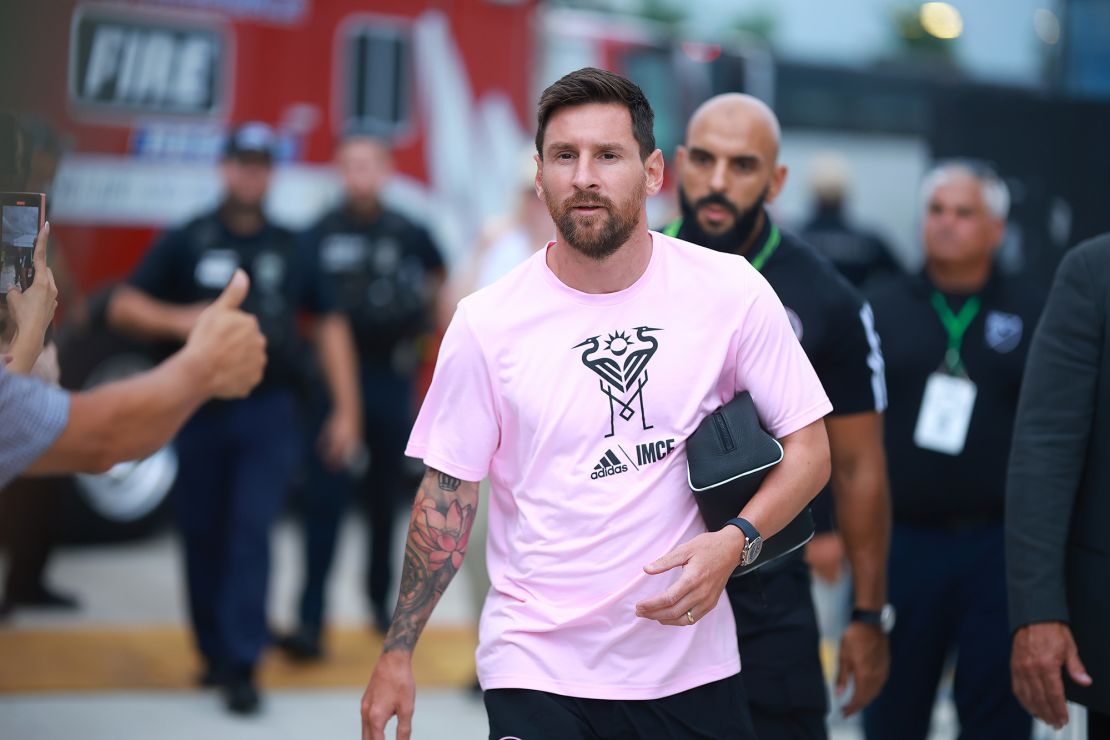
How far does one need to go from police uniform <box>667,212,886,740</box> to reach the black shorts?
1.83 ft

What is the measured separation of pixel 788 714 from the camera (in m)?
3.55

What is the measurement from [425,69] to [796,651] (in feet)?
21.7

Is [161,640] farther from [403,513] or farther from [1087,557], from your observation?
[1087,557]

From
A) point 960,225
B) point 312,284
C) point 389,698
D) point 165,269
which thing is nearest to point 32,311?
point 389,698

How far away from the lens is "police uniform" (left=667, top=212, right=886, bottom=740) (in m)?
3.53

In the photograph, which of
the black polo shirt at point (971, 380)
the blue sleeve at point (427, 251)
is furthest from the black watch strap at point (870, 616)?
the blue sleeve at point (427, 251)

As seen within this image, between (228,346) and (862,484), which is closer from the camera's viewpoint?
(228,346)

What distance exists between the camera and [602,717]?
291 centimetres

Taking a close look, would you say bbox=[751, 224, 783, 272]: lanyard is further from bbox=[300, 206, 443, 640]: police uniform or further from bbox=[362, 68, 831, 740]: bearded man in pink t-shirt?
bbox=[300, 206, 443, 640]: police uniform

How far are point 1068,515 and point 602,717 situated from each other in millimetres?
1277

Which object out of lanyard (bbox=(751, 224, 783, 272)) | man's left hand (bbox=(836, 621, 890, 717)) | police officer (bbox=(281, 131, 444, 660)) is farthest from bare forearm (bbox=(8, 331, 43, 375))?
Result: police officer (bbox=(281, 131, 444, 660))

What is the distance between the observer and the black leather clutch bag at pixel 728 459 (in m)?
2.84

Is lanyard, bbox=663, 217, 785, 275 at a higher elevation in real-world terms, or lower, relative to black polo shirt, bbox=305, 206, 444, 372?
higher

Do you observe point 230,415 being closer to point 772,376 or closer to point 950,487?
point 950,487
